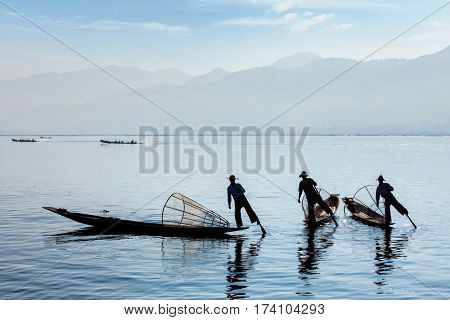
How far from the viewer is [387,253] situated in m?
21.7

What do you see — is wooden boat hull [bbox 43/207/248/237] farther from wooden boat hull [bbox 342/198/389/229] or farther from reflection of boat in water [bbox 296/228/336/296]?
wooden boat hull [bbox 342/198/389/229]

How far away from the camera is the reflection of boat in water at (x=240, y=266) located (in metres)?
16.5

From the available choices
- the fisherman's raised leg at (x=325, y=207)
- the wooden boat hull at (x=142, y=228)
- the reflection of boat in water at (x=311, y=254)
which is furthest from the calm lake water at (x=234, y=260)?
the fisherman's raised leg at (x=325, y=207)

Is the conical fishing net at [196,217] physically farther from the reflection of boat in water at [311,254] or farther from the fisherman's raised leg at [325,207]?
the fisherman's raised leg at [325,207]

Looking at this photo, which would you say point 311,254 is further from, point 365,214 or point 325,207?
point 365,214

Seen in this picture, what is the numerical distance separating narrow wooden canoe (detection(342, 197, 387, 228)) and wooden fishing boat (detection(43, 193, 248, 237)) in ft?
25.8

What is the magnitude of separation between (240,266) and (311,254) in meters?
3.39

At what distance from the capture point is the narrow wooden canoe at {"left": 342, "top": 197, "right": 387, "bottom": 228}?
93.9 ft
